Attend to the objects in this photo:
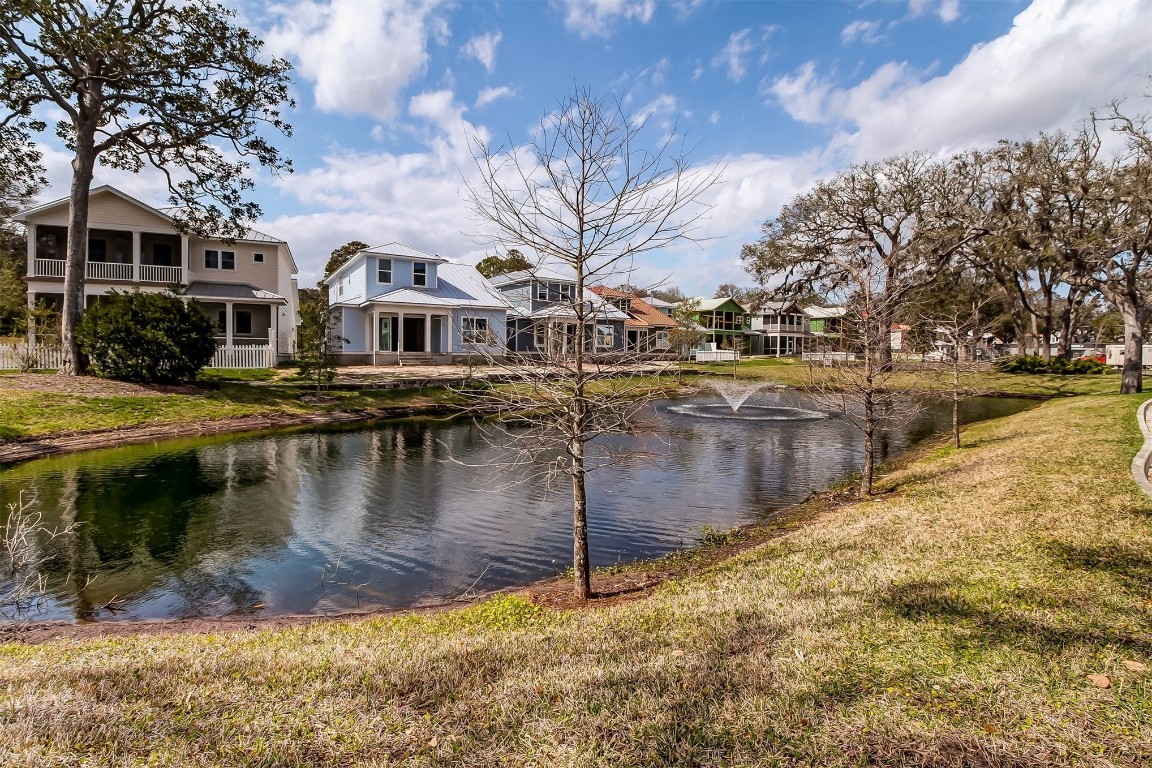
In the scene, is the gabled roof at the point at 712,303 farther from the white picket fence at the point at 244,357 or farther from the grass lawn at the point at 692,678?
the grass lawn at the point at 692,678

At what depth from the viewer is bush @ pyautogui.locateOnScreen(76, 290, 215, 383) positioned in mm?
20922

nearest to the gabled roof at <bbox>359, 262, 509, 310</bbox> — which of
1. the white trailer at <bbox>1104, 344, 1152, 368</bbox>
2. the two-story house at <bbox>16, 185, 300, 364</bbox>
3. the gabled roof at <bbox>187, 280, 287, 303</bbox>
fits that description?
the gabled roof at <bbox>187, 280, 287, 303</bbox>

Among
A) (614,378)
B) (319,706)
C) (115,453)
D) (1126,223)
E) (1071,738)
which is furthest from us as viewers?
(1126,223)

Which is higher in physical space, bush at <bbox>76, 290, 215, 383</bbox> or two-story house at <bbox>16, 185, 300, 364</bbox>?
two-story house at <bbox>16, 185, 300, 364</bbox>

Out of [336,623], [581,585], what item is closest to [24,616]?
[336,623]

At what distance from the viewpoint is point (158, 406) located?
1978cm

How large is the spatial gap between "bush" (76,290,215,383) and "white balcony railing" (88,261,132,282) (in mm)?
10371

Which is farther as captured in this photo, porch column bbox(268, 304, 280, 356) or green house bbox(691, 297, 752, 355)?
green house bbox(691, 297, 752, 355)

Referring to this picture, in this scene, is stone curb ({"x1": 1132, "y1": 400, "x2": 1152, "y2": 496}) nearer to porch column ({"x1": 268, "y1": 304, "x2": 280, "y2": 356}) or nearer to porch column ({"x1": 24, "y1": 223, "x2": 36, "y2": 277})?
porch column ({"x1": 268, "y1": 304, "x2": 280, "y2": 356})

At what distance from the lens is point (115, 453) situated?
1577cm

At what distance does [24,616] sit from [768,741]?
26.5 ft

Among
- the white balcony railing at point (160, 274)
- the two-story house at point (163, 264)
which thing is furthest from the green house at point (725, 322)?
the white balcony railing at point (160, 274)

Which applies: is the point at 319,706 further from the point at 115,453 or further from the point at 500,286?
the point at 500,286

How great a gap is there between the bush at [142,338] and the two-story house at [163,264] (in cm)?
591
